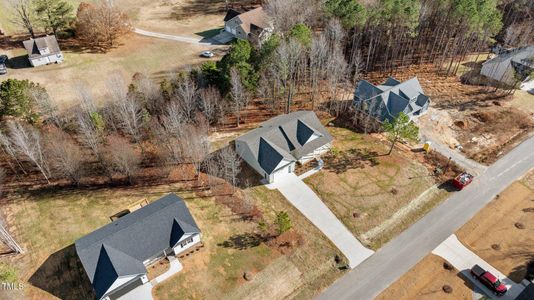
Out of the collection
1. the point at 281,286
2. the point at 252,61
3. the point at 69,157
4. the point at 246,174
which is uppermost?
the point at 252,61

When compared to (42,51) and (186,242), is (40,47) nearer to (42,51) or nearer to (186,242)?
(42,51)

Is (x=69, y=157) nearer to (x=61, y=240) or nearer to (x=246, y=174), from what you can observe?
(x=61, y=240)

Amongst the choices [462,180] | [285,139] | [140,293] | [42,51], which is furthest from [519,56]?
[42,51]

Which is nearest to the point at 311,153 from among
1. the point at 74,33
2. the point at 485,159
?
the point at 485,159

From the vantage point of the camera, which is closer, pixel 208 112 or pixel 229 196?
pixel 229 196

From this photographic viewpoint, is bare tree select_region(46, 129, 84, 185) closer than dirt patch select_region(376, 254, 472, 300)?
No

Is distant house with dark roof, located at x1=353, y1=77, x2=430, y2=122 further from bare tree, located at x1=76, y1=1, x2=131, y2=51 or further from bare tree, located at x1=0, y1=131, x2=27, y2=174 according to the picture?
bare tree, located at x1=76, y1=1, x2=131, y2=51

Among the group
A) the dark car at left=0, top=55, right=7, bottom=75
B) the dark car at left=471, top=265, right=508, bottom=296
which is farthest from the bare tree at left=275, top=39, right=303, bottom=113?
the dark car at left=0, top=55, right=7, bottom=75
